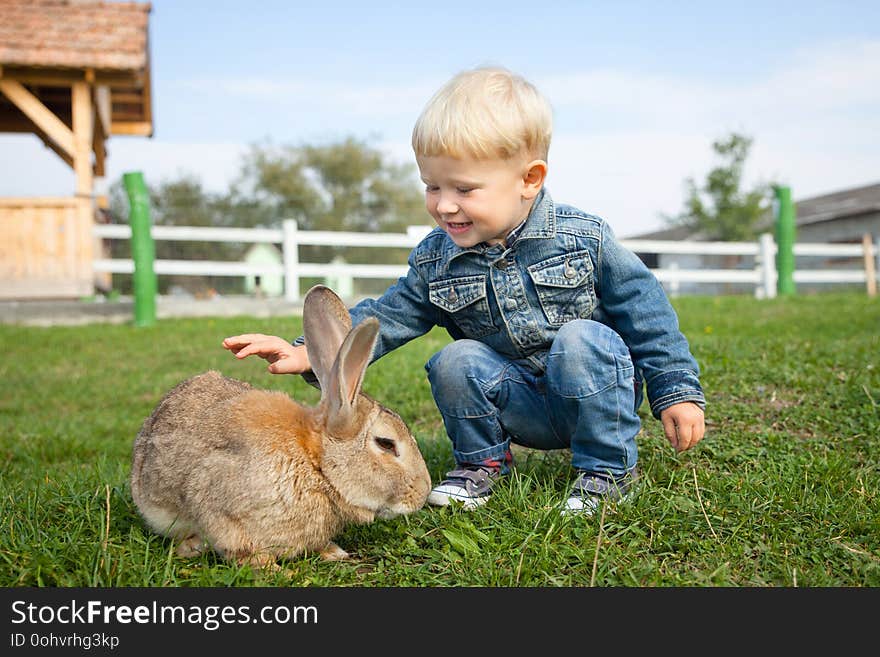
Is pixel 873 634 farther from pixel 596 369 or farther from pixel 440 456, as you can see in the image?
pixel 440 456

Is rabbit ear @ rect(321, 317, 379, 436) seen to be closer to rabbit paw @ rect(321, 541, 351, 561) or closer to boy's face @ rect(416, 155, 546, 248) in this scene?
rabbit paw @ rect(321, 541, 351, 561)

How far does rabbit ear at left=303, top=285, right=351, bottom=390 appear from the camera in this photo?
2.65 m

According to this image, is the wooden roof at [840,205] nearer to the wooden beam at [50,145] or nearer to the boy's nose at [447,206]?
the wooden beam at [50,145]

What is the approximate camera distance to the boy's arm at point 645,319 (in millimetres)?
3111

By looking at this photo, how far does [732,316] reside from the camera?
32.7 ft

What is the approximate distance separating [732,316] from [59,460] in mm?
8132

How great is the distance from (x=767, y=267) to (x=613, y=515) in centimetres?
1493

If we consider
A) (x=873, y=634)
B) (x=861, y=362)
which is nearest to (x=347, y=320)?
(x=873, y=634)

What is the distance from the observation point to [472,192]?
295 centimetres

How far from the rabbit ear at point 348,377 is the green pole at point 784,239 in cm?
1482

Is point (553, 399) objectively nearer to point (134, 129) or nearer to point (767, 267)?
point (767, 267)

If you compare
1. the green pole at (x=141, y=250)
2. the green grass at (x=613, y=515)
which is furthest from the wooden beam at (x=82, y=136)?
the green grass at (x=613, y=515)

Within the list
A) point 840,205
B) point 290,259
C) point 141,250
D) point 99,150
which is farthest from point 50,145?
point 840,205

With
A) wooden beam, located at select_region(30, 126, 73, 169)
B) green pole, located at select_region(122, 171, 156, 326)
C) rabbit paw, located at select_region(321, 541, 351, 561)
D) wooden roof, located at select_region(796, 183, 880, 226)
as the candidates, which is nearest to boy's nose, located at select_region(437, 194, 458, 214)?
rabbit paw, located at select_region(321, 541, 351, 561)
